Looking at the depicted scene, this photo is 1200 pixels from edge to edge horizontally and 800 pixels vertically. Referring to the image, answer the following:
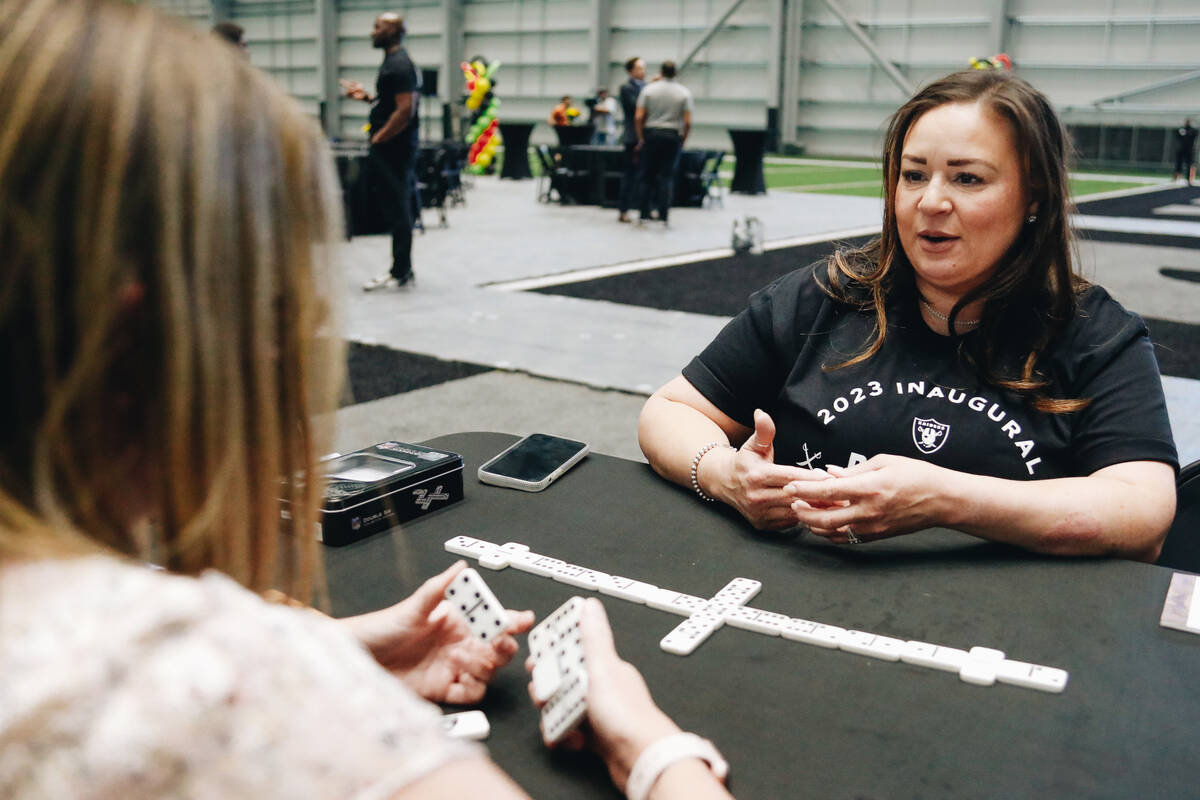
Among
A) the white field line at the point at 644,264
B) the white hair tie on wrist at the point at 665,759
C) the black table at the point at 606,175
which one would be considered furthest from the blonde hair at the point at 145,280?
the black table at the point at 606,175

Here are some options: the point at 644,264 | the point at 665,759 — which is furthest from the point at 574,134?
the point at 665,759

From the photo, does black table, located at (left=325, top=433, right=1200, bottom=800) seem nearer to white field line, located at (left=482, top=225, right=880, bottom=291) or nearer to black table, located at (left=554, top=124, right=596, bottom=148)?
white field line, located at (left=482, top=225, right=880, bottom=291)

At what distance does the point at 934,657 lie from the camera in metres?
1.22

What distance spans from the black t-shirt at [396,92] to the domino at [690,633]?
633 cm

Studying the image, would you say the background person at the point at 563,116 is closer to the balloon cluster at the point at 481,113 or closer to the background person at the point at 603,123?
the background person at the point at 603,123

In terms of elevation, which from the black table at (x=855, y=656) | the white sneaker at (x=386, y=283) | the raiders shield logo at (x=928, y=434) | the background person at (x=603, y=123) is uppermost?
the background person at (x=603, y=123)

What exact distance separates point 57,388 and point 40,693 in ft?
0.55

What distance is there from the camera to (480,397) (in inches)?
193

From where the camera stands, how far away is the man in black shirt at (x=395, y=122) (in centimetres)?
718

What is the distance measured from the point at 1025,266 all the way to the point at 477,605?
1201mm

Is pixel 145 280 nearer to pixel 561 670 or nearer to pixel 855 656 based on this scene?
pixel 561 670

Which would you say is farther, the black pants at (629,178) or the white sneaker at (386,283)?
the black pants at (629,178)

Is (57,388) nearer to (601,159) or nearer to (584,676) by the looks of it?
(584,676)

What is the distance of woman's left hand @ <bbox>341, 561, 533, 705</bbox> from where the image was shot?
1124mm
